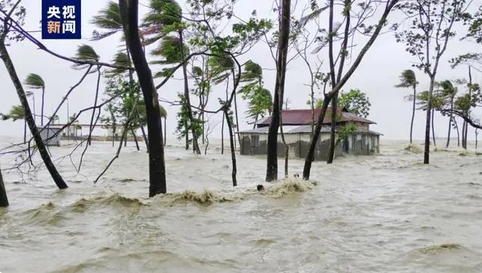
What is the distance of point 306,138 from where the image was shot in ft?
88.8

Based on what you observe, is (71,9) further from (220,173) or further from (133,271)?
(220,173)

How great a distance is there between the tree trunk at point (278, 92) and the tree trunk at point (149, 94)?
11.6 ft

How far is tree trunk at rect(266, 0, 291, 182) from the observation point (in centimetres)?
1059

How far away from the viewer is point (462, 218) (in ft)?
21.3

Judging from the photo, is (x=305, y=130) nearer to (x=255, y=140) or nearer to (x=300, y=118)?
(x=255, y=140)

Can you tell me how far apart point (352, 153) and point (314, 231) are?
23.9 m

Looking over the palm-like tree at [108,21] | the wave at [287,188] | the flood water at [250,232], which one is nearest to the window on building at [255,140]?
the palm-like tree at [108,21]

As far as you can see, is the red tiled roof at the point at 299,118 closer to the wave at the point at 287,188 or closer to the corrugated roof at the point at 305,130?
the corrugated roof at the point at 305,130

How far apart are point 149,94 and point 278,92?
4.13 m

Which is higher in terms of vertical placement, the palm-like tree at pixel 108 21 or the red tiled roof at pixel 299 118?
the palm-like tree at pixel 108 21

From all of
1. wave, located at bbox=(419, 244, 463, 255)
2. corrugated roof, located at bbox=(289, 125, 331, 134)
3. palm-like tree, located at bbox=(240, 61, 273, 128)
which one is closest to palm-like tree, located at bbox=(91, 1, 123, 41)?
palm-like tree, located at bbox=(240, 61, 273, 128)

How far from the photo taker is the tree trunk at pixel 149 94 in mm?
7469

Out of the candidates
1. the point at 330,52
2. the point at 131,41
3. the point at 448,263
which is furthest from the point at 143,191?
the point at 330,52

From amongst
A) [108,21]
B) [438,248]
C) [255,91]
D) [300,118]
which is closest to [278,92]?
[255,91]
